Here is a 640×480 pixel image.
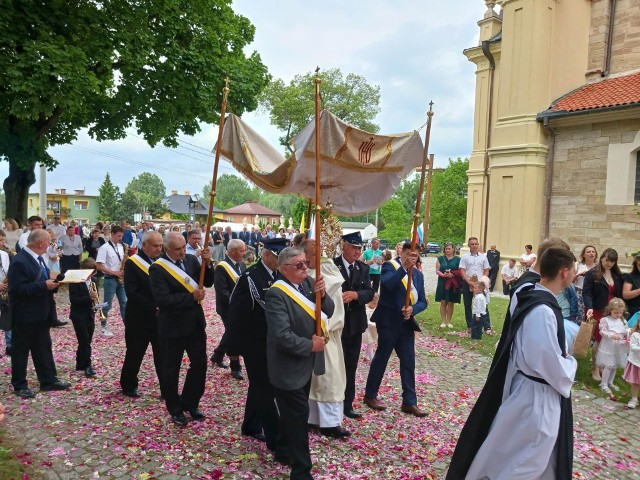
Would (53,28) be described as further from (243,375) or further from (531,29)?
(531,29)

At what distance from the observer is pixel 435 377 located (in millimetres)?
7574

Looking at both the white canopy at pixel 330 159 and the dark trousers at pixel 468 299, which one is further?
the dark trousers at pixel 468 299

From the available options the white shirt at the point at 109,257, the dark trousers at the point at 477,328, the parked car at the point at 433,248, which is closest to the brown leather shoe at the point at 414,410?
the dark trousers at the point at 477,328

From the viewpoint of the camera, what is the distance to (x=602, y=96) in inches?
660

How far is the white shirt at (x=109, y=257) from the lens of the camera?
29.1 ft

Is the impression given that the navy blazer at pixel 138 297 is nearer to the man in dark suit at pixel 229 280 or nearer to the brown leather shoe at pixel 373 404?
the man in dark suit at pixel 229 280

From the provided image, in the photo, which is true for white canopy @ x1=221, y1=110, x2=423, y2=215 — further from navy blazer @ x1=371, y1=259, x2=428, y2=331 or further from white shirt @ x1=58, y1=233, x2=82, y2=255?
white shirt @ x1=58, y1=233, x2=82, y2=255

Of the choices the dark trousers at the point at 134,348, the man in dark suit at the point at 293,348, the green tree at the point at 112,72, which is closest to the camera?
the man in dark suit at the point at 293,348

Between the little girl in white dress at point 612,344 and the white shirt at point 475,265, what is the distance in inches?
139

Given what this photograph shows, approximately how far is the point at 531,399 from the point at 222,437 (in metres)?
3.05

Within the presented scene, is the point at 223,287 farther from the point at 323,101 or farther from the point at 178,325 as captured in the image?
the point at 323,101

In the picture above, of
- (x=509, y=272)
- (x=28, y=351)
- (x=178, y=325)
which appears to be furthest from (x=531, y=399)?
(x=509, y=272)

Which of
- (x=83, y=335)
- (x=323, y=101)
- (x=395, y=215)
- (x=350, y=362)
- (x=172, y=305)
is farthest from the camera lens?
(x=395, y=215)

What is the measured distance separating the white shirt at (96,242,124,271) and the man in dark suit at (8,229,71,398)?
2835mm
